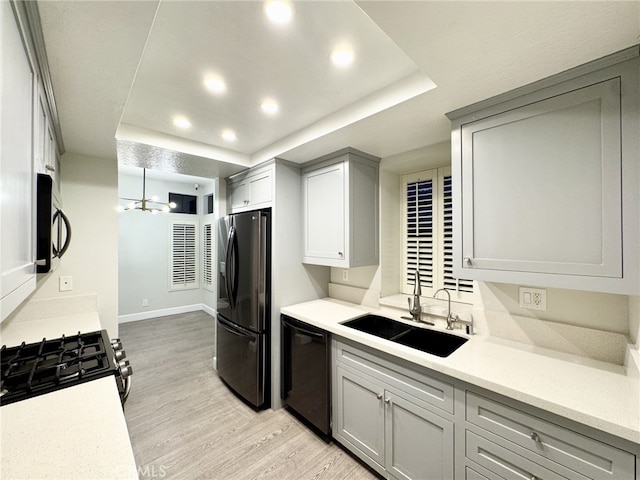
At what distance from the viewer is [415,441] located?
1.55 metres

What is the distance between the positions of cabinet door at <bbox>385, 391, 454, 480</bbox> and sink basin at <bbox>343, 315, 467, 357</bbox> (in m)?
0.36

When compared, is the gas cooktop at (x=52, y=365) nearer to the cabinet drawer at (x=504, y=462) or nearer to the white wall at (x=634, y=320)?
the cabinet drawer at (x=504, y=462)

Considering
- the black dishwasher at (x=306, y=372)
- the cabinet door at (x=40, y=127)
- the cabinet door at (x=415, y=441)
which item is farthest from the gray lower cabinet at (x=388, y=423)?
the cabinet door at (x=40, y=127)

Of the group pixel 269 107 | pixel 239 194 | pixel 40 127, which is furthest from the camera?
pixel 239 194

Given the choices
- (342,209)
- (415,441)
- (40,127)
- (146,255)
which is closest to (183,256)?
(146,255)

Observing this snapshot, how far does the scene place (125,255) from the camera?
496 cm

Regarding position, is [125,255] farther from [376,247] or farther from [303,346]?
[376,247]

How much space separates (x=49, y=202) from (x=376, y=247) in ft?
7.01

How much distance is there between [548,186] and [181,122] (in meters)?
2.30

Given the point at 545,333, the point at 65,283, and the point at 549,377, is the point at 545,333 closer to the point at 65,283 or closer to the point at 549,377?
the point at 549,377

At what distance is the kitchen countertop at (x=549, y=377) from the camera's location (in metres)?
1.00

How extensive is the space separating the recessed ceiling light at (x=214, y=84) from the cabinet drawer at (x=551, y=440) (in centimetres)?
210

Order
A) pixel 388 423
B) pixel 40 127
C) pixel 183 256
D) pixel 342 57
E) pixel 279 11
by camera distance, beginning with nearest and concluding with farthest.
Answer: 1. pixel 279 11
2. pixel 40 127
3. pixel 342 57
4. pixel 388 423
5. pixel 183 256

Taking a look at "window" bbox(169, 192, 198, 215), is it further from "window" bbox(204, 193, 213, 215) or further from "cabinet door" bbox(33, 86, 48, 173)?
"cabinet door" bbox(33, 86, 48, 173)
